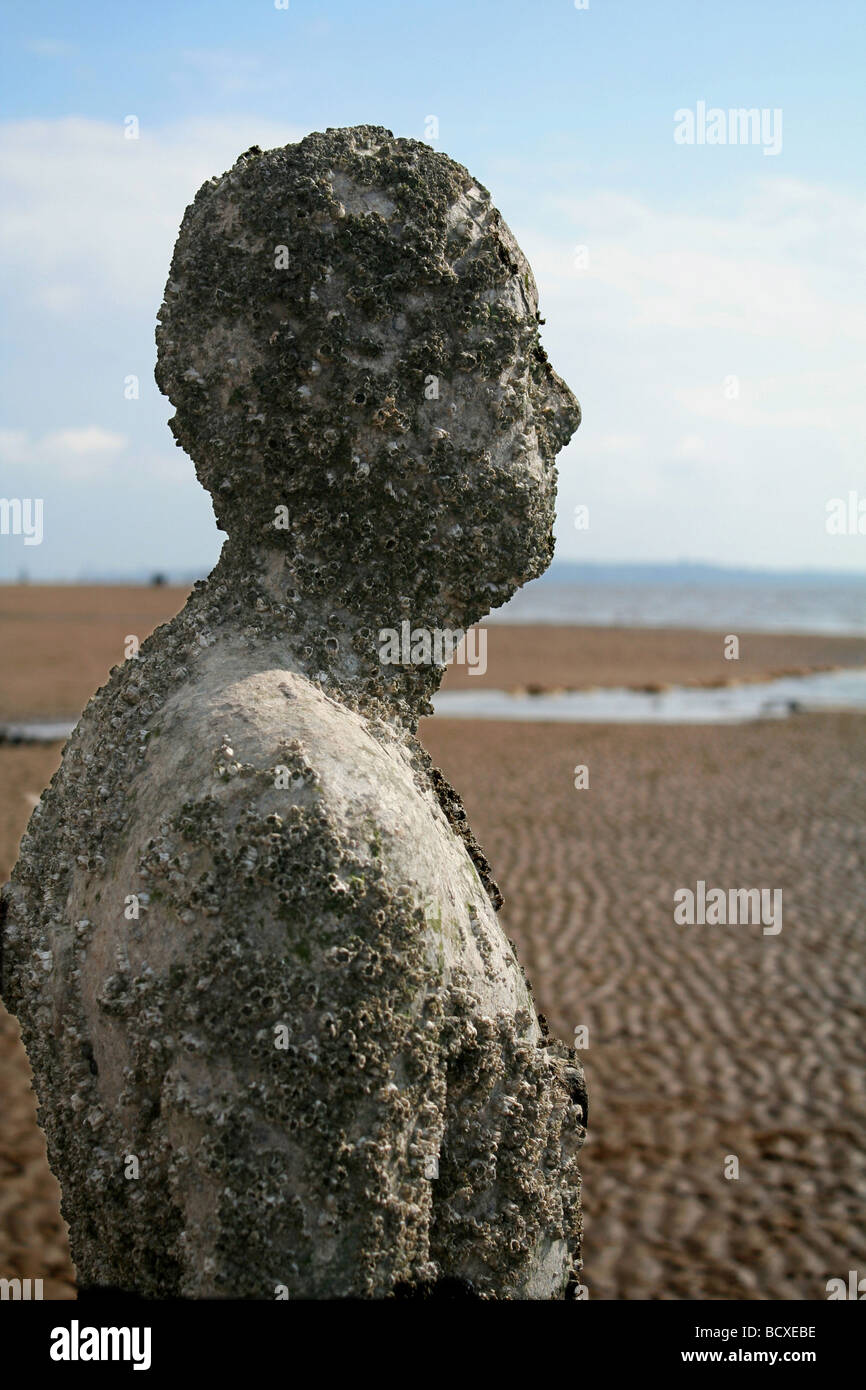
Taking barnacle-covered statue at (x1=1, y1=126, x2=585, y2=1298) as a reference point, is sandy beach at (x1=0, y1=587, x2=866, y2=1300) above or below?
below

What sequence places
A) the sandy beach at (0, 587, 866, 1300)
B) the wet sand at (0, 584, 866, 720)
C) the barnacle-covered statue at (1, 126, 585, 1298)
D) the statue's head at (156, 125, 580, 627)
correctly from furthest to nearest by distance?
the wet sand at (0, 584, 866, 720)
the sandy beach at (0, 587, 866, 1300)
the statue's head at (156, 125, 580, 627)
the barnacle-covered statue at (1, 126, 585, 1298)

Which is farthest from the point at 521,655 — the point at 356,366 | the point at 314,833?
the point at 314,833

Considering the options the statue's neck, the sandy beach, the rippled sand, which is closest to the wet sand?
the sandy beach

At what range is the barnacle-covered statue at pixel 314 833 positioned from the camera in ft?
7.14

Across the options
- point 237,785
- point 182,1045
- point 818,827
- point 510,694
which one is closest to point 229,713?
point 237,785

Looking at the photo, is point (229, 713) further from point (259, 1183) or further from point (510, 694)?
point (510, 694)

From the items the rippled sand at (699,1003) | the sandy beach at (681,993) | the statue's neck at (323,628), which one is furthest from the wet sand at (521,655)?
the statue's neck at (323,628)

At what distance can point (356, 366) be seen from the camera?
258cm

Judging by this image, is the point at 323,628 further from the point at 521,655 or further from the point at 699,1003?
the point at 521,655

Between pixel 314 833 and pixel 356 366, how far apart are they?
3.53 ft

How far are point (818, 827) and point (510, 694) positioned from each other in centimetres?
1593

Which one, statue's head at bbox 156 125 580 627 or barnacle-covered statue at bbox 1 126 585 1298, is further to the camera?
statue's head at bbox 156 125 580 627

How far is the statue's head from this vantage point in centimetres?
258

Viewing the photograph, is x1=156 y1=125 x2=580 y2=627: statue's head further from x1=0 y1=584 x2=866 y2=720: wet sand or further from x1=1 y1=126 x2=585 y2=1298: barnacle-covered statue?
x1=0 y1=584 x2=866 y2=720: wet sand
